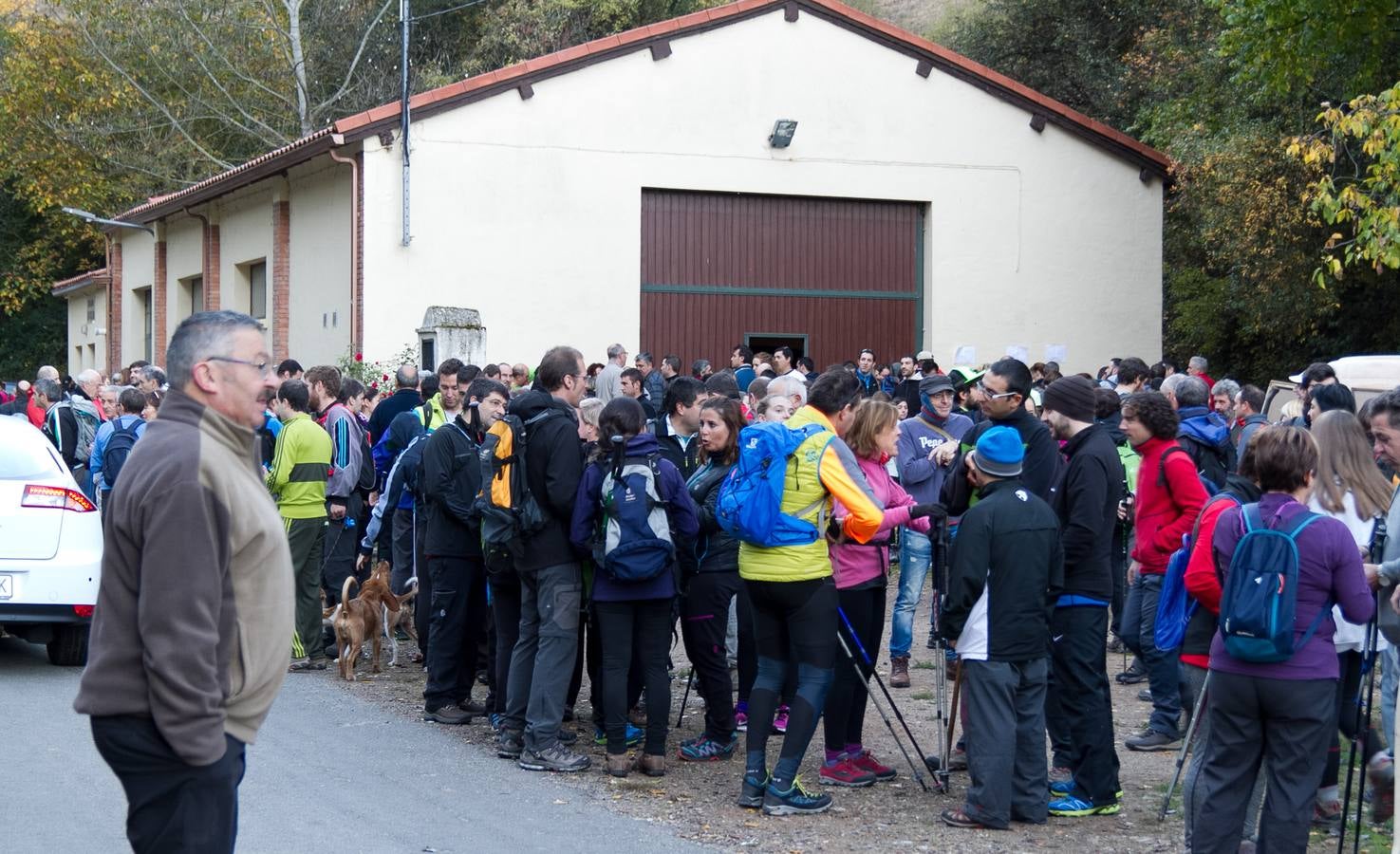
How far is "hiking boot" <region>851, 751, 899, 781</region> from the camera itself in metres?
7.64

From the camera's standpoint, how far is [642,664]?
25.6ft

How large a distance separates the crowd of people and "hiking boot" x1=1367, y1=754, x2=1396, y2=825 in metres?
0.01

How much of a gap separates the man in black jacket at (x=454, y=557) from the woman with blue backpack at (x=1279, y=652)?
15.4ft

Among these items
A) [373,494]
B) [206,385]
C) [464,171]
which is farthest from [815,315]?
[206,385]

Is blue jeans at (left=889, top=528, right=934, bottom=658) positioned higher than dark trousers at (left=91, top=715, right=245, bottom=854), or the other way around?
dark trousers at (left=91, top=715, right=245, bottom=854)

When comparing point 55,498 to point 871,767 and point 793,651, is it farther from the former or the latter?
point 871,767

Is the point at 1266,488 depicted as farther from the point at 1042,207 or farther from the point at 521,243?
the point at 1042,207

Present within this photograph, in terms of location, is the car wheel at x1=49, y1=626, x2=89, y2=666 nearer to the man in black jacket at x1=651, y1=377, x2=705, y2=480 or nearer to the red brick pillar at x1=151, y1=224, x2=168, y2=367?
the man in black jacket at x1=651, y1=377, x2=705, y2=480

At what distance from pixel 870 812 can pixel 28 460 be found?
658 centimetres

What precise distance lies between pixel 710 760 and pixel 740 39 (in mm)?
15902

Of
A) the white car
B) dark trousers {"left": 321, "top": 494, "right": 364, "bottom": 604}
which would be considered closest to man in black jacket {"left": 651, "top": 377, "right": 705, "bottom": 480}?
dark trousers {"left": 321, "top": 494, "right": 364, "bottom": 604}

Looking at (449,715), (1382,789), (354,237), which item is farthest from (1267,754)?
(354,237)

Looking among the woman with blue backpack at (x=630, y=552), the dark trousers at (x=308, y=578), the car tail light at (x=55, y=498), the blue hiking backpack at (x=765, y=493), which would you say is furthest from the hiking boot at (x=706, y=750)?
the car tail light at (x=55, y=498)

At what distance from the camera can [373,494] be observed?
468 inches
